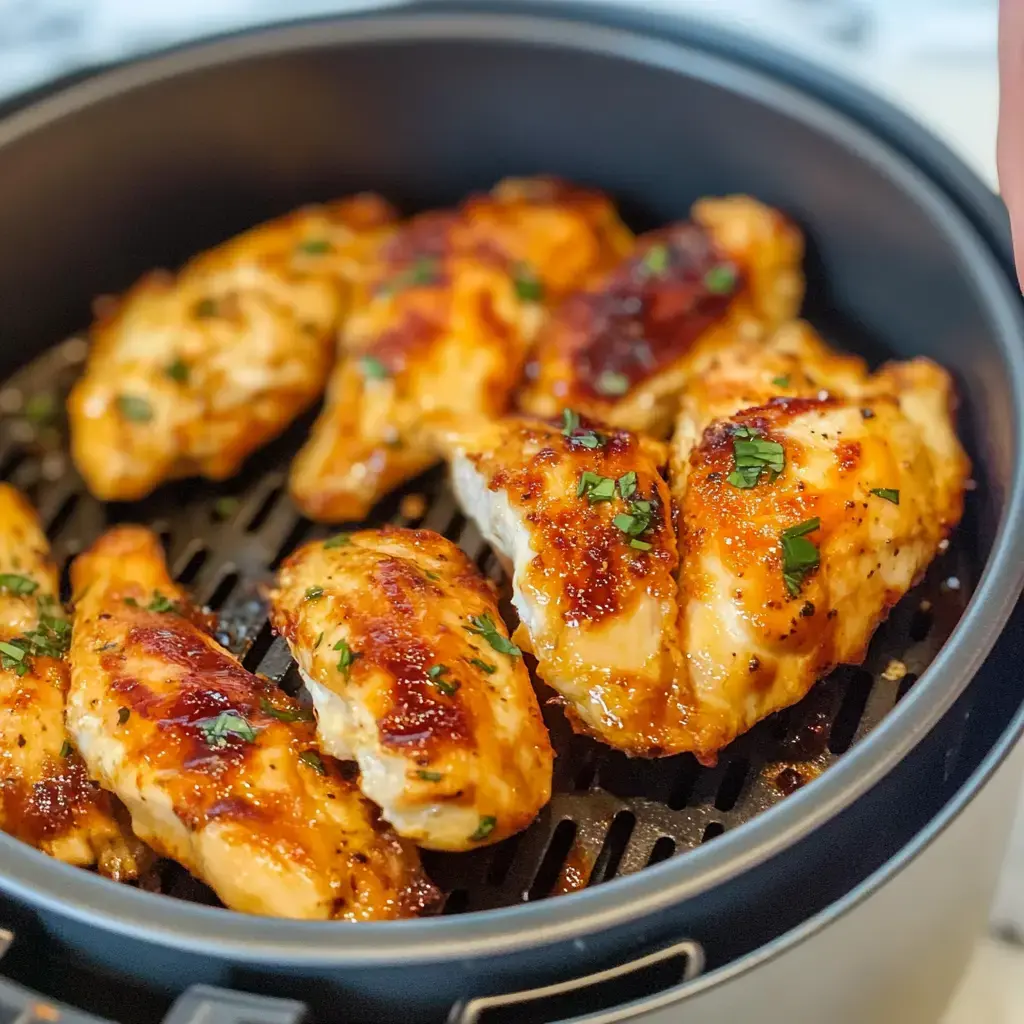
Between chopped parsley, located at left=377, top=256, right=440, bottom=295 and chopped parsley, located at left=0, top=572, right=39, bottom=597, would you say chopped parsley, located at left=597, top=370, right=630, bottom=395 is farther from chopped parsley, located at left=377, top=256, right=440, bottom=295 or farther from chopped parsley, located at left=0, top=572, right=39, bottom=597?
chopped parsley, located at left=0, top=572, right=39, bottom=597

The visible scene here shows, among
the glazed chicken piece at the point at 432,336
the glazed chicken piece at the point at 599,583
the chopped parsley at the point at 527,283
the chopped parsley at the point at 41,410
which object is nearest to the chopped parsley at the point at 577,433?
the glazed chicken piece at the point at 599,583

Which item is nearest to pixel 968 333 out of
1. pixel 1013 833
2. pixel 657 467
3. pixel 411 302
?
pixel 657 467

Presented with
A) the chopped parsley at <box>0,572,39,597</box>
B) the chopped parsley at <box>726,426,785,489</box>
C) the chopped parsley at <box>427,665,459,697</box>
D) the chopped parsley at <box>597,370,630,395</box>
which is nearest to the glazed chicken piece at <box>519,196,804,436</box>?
the chopped parsley at <box>597,370,630,395</box>

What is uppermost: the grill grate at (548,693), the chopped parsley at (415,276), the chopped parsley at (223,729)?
the chopped parsley at (415,276)

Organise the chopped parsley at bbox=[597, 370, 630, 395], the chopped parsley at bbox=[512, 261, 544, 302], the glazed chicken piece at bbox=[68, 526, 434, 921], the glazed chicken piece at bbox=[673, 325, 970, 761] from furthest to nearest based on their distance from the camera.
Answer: the chopped parsley at bbox=[512, 261, 544, 302] < the chopped parsley at bbox=[597, 370, 630, 395] < the glazed chicken piece at bbox=[673, 325, 970, 761] < the glazed chicken piece at bbox=[68, 526, 434, 921]

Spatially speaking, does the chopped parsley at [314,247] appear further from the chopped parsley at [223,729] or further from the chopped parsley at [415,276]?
the chopped parsley at [223,729]

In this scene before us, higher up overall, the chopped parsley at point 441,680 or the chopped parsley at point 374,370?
the chopped parsley at point 374,370

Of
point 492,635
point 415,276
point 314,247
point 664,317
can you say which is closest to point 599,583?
point 492,635

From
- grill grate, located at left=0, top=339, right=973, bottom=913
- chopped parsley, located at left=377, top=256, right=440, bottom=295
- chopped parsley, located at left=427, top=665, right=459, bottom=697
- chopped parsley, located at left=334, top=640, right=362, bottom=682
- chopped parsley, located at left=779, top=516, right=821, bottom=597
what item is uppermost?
chopped parsley, located at left=377, top=256, right=440, bottom=295
